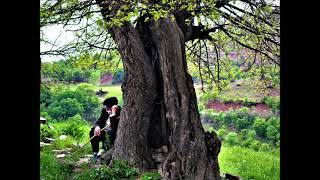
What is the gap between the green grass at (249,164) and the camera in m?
5.34

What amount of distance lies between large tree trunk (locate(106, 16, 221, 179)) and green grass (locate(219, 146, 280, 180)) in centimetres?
158

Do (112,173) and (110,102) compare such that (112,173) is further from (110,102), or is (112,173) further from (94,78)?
(94,78)

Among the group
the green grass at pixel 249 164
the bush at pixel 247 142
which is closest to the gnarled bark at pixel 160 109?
the green grass at pixel 249 164

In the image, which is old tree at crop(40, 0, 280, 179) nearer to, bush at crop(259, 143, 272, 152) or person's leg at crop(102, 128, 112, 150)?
person's leg at crop(102, 128, 112, 150)

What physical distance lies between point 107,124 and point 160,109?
0.76 m

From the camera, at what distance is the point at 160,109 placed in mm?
4164

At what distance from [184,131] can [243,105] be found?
4.35m

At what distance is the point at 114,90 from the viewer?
743cm

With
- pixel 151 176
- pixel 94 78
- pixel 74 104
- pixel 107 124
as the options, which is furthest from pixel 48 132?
pixel 151 176

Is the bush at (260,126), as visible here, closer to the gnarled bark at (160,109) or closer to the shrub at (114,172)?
the gnarled bark at (160,109)

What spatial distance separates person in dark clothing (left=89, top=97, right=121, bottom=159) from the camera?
4.49 meters

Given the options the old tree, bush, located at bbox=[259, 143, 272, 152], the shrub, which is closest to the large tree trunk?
the old tree
